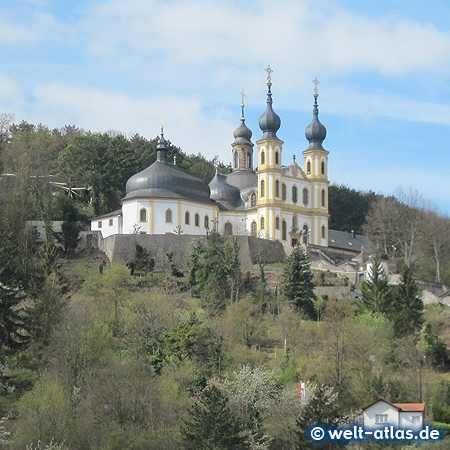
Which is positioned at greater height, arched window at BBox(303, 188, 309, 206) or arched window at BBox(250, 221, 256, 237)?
arched window at BBox(303, 188, 309, 206)

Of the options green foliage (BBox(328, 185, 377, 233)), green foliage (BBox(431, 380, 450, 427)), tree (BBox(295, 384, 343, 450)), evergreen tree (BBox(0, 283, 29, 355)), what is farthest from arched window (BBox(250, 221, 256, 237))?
tree (BBox(295, 384, 343, 450))

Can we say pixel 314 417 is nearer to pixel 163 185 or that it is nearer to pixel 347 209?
pixel 163 185

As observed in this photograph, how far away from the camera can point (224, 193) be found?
3280 inches

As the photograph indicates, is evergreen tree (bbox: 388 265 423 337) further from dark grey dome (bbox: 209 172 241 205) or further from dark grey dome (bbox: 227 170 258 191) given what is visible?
dark grey dome (bbox: 227 170 258 191)

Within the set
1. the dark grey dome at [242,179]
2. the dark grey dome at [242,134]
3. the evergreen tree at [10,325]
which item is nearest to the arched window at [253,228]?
the dark grey dome at [242,179]

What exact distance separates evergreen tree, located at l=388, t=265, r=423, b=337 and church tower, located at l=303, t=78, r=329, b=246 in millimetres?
21953

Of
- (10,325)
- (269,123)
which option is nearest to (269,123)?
(269,123)

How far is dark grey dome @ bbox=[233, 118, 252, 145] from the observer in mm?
90438

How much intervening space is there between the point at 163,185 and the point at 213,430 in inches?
1651

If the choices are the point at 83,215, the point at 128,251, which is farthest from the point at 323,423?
the point at 83,215

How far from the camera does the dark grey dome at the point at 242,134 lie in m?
90.4

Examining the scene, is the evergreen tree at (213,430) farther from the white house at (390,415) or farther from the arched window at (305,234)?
the arched window at (305,234)

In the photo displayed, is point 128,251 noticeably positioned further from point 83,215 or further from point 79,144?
point 79,144

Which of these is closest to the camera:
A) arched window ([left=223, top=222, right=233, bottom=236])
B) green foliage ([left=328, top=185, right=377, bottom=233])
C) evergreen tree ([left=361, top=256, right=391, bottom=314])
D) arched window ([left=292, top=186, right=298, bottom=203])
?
evergreen tree ([left=361, top=256, right=391, bottom=314])
